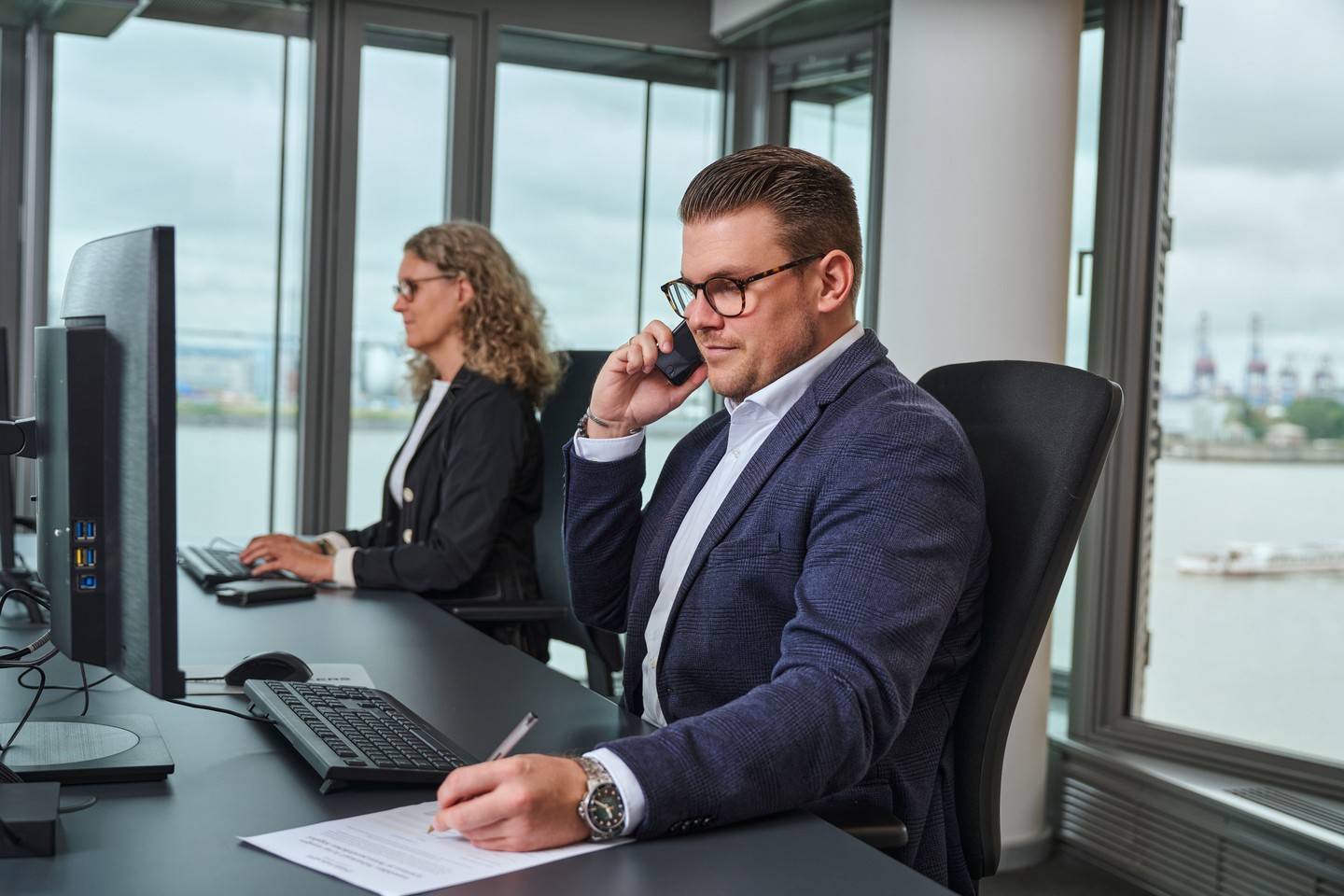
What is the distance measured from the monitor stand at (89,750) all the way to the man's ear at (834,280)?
927 mm

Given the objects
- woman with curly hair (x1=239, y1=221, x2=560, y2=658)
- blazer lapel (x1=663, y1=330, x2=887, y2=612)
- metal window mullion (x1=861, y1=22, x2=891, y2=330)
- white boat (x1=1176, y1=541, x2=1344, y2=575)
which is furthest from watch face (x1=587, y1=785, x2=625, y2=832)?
metal window mullion (x1=861, y1=22, x2=891, y2=330)

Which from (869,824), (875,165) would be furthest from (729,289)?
(875,165)

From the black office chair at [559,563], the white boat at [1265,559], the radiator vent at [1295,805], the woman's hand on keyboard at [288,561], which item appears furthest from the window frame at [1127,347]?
the woman's hand on keyboard at [288,561]

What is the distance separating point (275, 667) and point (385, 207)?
8.53ft

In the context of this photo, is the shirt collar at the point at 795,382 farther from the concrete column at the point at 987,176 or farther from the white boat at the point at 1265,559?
the white boat at the point at 1265,559

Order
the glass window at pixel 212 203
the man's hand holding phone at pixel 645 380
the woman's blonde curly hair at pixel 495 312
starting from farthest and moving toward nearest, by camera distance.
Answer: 1. the glass window at pixel 212 203
2. the woman's blonde curly hair at pixel 495 312
3. the man's hand holding phone at pixel 645 380

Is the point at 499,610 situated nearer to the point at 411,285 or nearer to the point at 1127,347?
the point at 411,285

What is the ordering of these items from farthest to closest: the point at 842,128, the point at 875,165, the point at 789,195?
the point at 842,128
the point at 875,165
the point at 789,195

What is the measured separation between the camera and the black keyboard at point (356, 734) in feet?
3.84

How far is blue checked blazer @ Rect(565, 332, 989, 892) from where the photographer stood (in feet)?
3.61

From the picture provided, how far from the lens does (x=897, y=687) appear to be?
1.22 meters

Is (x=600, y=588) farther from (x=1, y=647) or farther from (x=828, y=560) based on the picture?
(x=1, y=647)

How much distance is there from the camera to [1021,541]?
1436 mm

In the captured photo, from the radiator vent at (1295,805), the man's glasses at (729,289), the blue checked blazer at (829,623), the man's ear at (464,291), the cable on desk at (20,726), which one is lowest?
the radiator vent at (1295,805)
